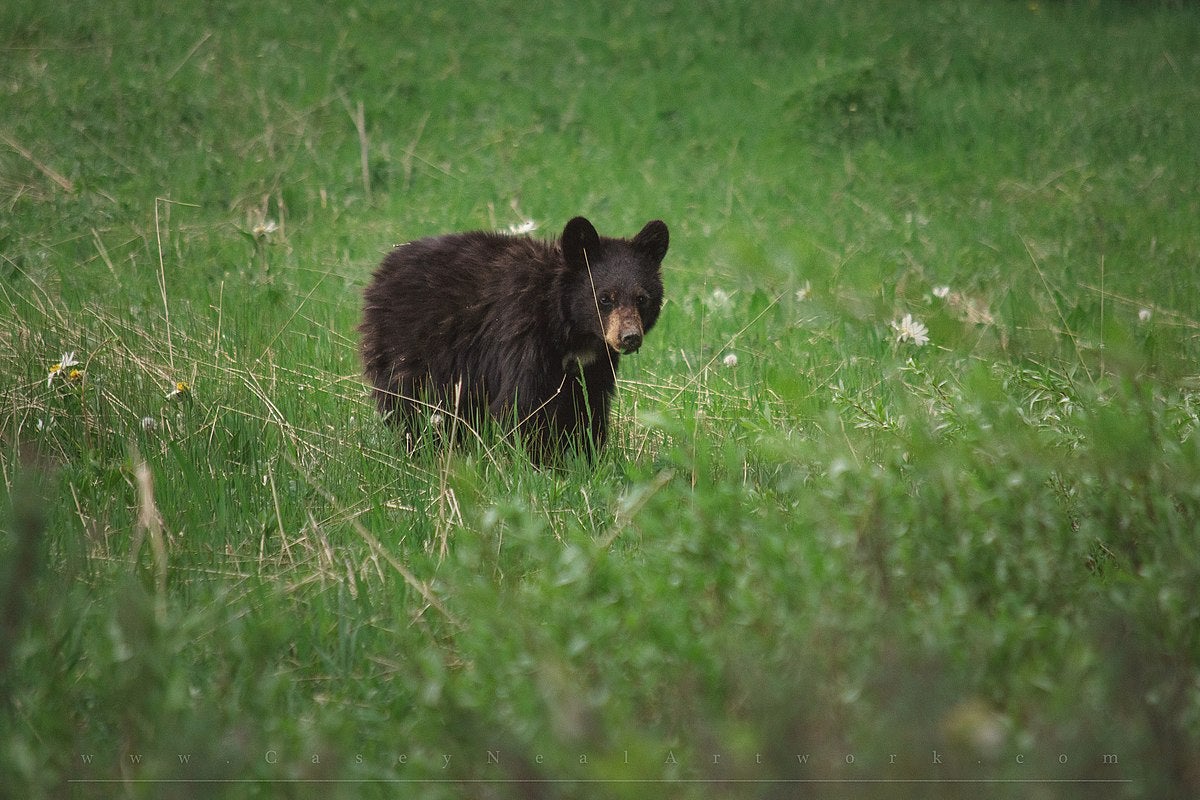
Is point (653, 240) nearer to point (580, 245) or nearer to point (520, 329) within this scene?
point (580, 245)

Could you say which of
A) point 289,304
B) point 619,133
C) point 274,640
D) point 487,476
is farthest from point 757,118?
point 274,640

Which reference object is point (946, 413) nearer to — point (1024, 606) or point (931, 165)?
point (1024, 606)

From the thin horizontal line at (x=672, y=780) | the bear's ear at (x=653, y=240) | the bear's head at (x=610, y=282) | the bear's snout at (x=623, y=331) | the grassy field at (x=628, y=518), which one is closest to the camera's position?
the thin horizontal line at (x=672, y=780)

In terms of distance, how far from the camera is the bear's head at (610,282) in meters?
4.95

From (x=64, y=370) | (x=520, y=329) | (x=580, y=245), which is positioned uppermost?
(x=580, y=245)

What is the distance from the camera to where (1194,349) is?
5.60 meters

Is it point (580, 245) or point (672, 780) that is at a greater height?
point (580, 245)

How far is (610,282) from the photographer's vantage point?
5.09m

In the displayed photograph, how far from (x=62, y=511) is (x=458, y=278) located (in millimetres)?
2233

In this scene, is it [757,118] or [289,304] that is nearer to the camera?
[289,304]

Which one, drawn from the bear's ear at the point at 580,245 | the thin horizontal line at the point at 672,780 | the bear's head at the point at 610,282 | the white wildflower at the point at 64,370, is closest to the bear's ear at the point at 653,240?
the bear's head at the point at 610,282

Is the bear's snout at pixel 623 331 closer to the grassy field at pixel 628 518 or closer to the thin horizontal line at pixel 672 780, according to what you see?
the grassy field at pixel 628 518

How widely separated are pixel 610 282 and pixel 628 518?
7.50ft

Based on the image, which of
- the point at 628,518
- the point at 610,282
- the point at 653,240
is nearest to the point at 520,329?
the point at 610,282
